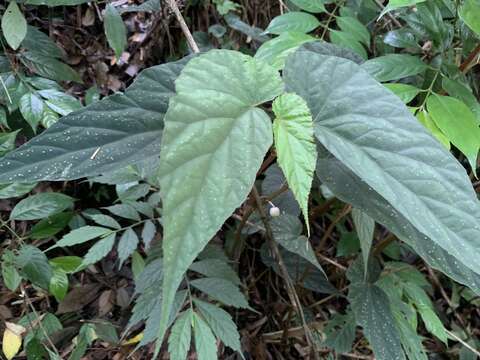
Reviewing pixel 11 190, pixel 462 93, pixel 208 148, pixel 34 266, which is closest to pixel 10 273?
pixel 34 266

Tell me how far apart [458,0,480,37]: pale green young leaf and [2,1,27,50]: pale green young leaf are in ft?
2.79

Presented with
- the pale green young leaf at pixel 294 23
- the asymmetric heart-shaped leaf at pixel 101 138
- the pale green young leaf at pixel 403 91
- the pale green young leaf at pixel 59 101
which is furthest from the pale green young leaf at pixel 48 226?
the pale green young leaf at pixel 403 91

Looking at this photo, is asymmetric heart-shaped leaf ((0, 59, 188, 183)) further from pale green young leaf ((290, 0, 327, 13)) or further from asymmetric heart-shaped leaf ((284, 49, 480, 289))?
pale green young leaf ((290, 0, 327, 13))

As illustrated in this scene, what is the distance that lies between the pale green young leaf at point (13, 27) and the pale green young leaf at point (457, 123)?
826mm

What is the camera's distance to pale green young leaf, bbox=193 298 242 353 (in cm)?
76

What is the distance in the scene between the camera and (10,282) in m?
0.88

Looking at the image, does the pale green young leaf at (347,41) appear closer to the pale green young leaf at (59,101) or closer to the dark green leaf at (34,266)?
the pale green young leaf at (59,101)

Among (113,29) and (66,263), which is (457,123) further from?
(66,263)

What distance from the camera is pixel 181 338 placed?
727mm

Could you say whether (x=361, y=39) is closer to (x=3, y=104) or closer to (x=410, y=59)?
(x=410, y=59)

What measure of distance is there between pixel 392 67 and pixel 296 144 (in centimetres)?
47

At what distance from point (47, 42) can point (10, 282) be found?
0.56m

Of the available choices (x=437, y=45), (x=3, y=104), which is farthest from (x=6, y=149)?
(x=437, y=45)

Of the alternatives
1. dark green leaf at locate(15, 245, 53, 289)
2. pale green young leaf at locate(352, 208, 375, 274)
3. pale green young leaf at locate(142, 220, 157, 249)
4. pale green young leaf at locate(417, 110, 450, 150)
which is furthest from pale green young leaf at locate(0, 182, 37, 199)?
pale green young leaf at locate(417, 110, 450, 150)
